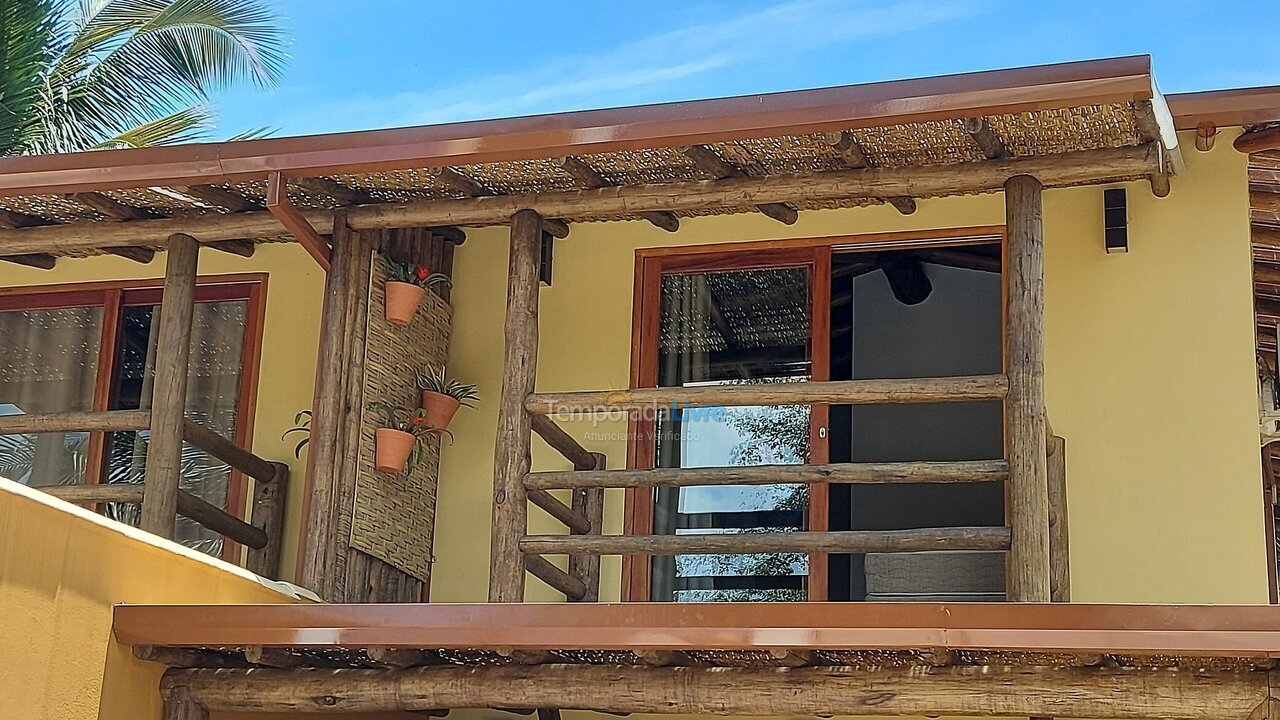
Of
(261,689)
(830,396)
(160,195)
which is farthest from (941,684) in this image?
(160,195)

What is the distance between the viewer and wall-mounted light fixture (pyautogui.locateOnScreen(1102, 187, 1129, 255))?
280 inches

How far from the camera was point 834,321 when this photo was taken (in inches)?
313

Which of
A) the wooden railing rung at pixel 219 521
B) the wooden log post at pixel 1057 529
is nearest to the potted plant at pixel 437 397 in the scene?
the wooden railing rung at pixel 219 521

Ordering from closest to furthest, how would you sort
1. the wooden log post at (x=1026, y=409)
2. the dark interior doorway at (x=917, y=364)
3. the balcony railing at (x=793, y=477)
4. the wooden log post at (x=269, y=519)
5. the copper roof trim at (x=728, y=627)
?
the copper roof trim at (x=728, y=627) < the wooden log post at (x=1026, y=409) < the balcony railing at (x=793, y=477) < the wooden log post at (x=269, y=519) < the dark interior doorway at (x=917, y=364)

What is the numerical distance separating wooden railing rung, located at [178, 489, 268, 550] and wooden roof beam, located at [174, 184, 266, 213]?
4.06 ft

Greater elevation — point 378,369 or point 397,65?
point 397,65

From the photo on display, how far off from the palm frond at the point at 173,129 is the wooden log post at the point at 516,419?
32.4ft

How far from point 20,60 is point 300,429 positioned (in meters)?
7.62

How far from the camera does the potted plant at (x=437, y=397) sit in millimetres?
7293

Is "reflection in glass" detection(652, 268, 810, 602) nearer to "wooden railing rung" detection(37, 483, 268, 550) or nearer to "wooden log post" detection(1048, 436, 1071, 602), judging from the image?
"wooden log post" detection(1048, 436, 1071, 602)

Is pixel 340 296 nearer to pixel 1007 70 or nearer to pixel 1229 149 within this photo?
pixel 1007 70

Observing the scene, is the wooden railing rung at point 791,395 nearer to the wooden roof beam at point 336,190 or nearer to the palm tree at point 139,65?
the wooden roof beam at point 336,190

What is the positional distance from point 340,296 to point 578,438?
142 centimetres

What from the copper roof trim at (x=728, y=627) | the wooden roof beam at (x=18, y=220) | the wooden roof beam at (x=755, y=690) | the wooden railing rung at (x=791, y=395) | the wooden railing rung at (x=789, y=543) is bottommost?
the wooden roof beam at (x=755, y=690)
